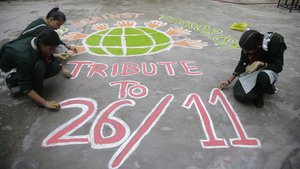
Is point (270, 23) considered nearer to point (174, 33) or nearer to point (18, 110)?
point (174, 33)

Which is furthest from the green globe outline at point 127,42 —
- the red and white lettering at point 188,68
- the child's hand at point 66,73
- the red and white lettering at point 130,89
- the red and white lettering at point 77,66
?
the red and white lettering at point 130,89

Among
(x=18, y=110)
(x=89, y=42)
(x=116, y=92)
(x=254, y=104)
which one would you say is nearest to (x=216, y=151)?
(x=254, y=104)

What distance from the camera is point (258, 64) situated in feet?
8.56

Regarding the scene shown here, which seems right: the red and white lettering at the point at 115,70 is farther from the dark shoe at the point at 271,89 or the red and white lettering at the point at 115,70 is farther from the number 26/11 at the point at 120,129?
the dark shoe at the point at 271,89

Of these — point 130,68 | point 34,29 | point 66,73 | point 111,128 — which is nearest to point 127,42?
point 130,68

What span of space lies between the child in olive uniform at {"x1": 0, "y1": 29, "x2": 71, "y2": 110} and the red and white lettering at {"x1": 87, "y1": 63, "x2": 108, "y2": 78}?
2.42ft

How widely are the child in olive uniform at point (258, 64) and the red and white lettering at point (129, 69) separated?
1.48m

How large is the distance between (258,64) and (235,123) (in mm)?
727

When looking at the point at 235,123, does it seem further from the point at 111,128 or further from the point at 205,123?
the point at 111,128

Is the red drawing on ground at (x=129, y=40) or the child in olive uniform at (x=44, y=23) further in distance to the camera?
the red drawing on ground at (x=129, y=40)

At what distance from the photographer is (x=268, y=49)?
8.48 ft

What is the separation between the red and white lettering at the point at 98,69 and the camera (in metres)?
3.43

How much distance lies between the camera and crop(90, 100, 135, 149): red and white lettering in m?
2.24

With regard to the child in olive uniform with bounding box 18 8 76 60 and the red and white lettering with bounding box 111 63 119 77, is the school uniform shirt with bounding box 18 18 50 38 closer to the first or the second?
the child in olive uniform with bounding box 18 8 76 60
